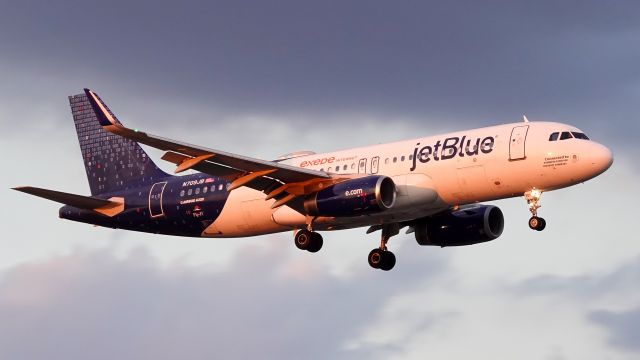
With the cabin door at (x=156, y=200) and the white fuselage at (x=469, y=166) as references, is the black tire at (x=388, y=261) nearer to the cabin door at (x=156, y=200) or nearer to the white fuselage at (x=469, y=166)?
the white fuselage at (x=469, y=166)

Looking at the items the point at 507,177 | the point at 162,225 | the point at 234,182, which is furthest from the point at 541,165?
the point at 162,225

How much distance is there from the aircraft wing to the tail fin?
6812 millimetres

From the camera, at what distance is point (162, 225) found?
6838 cm

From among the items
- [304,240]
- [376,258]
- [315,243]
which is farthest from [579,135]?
[304,240]

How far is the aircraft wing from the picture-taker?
58750 millimetres

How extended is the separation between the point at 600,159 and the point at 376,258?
42.6ft

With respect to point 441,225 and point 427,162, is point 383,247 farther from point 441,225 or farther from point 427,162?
point 427,162

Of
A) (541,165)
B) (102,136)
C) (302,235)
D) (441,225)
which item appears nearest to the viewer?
(541,165)

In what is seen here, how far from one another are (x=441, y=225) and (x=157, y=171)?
553 inches

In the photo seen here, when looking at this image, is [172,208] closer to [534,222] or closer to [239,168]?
[239,168]

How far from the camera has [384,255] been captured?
68.0m

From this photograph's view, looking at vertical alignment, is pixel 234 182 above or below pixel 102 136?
below

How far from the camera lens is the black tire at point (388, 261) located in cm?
6800

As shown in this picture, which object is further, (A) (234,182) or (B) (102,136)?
(B) (102,136)
